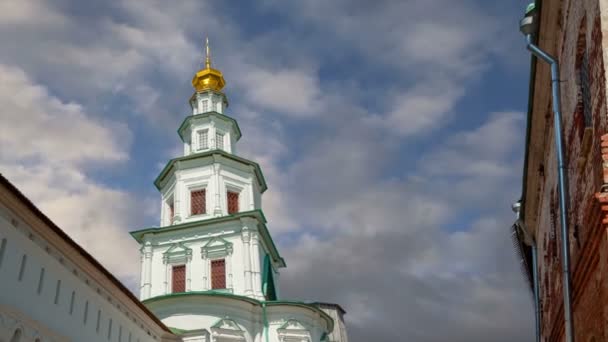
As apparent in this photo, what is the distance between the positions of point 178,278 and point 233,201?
5.09 m

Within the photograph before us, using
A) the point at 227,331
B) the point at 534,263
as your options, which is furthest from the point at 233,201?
the point at 534,263

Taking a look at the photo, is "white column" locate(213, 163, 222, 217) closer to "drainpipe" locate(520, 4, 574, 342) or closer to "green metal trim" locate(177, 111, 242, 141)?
"green metal trim" locate(177, 111, 242, 141)

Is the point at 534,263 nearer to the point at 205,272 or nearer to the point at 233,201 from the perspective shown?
the point at 205,272

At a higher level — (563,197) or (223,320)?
(223,320)

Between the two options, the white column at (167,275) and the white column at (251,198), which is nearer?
the white column at (167,275)

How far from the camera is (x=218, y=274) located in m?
36.4

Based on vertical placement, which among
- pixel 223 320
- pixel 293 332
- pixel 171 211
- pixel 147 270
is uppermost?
pixel 171 211

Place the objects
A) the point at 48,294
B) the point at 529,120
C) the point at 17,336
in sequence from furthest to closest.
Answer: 1. the point at 48,294
2. the point at 17,336
3. the point at 529,120

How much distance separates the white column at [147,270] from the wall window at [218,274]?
315 centimetres

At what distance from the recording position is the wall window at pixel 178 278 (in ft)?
119

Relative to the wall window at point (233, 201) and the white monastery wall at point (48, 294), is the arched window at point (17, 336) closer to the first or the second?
the white monastery wall at point (48, 294)

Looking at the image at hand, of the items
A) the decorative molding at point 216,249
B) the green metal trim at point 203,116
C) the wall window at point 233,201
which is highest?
the green metal trim at point 203,116

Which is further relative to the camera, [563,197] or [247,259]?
Answer: [247,259]

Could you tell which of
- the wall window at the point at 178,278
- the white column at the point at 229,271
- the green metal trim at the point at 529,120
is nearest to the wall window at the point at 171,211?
the wall window at the point at 178,278
